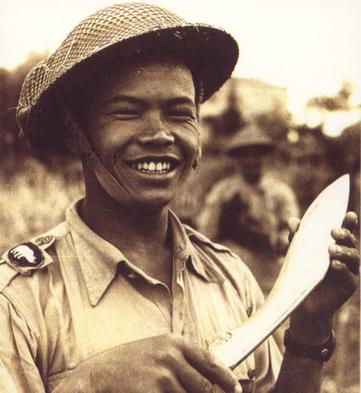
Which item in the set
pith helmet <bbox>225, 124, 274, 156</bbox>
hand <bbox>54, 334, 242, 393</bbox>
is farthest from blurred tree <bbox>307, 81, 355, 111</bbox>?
hand <bbox>54, 334, 242, 393</bbox>

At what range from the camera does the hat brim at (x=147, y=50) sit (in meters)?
1.58

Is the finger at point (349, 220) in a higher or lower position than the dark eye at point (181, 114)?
lower

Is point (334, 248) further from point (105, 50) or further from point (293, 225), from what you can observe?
point (105, 50)

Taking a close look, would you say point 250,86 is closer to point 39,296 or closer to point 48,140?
point 48,140

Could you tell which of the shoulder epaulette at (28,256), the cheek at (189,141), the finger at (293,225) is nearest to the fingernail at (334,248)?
the finger at (293,225)

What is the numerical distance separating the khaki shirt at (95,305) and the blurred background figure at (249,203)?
0.19 meters

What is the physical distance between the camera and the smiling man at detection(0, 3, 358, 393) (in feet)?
5.04

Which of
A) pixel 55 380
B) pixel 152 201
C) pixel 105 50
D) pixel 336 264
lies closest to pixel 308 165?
pixel 336 264

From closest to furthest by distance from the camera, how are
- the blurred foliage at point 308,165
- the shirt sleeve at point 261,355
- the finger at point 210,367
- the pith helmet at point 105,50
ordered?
the finger at point 210,367
the pith helmet at point 105,50
the shirt sleeve at point 261,355
the blurred foliage at point 308,165

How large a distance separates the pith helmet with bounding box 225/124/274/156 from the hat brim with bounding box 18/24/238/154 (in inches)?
9.4

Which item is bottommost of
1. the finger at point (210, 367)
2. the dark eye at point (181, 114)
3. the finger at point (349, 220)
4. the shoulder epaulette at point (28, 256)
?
the finger at point (210, 367)

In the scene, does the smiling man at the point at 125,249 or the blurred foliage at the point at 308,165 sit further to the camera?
the blurred foliage at the point at 308,165

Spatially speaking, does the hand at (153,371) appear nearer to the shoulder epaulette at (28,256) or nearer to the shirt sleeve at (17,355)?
the shirt sleeve at (17,355)

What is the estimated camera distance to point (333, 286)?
5.71 ft
